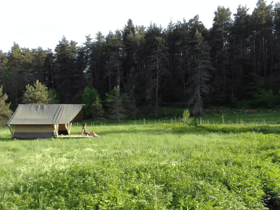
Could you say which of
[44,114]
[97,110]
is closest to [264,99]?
[97,110]

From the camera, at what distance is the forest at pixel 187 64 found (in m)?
35.1

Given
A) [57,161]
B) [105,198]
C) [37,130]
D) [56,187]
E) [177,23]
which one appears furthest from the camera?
[177,23]

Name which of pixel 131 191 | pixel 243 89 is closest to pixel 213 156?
pixel 131 191

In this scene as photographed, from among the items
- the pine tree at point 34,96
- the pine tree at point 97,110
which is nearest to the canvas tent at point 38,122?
the pine tree at point 97,110

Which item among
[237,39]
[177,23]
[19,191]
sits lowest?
[19,191]

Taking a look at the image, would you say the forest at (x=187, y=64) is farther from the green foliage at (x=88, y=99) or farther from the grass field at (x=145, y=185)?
the grass field at (x=145, y=185)

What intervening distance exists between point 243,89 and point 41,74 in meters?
52.5

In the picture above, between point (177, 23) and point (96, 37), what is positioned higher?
point (177, 23)

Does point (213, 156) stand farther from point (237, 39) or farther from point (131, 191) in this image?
point (237, 39)

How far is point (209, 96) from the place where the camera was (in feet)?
125

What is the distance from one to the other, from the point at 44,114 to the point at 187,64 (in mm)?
34710

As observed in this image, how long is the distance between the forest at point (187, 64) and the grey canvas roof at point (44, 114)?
20179 millimetres

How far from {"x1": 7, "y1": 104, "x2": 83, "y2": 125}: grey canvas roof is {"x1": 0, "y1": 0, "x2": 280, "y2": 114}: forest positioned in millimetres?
20179

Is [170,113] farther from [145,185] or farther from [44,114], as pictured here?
[145,185]
